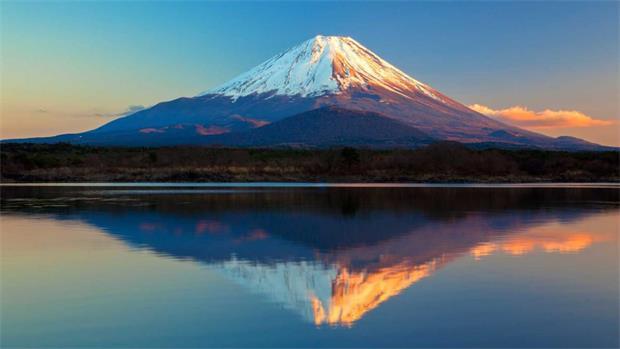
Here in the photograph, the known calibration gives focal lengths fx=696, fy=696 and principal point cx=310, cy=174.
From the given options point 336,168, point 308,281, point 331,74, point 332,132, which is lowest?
point 308,281

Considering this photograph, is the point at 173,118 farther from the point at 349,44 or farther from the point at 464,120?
the point at 464,120

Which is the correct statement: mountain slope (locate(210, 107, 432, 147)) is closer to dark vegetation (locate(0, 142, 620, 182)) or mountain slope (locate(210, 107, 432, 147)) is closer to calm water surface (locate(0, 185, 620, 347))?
dark vegetation (locate(0, 142, 620, 182))

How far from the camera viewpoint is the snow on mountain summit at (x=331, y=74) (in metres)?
176

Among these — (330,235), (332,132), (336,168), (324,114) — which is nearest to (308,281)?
(330,235)

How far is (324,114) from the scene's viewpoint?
481 feet

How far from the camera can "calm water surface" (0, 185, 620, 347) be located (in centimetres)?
721

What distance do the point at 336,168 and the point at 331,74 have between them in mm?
134430

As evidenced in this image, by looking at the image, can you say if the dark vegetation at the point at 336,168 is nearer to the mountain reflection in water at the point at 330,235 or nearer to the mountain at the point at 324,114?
the mountain reflection in water at the point at 330,235

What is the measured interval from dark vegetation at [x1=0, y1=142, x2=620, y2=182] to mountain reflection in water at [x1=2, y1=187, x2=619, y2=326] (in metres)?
21.5

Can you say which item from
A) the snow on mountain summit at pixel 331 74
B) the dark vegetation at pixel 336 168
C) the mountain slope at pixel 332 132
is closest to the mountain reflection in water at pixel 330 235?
the dark vegetation at pixel 336 168

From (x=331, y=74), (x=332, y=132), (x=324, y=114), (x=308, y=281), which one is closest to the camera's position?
(x=308, y=281)

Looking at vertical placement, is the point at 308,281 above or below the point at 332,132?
below

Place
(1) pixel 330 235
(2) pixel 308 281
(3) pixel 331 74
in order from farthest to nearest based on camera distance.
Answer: (3) pixel 331 74, (1) pixel 330 235, (2) pixel 308 281

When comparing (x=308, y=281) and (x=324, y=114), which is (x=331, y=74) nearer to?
(x=324, y=114)
